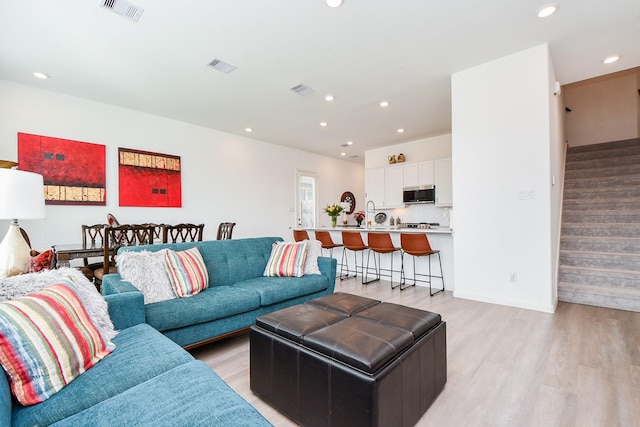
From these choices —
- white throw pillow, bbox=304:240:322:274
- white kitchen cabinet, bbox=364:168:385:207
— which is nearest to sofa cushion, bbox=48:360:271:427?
white throw pillow, bbox=304:240:322:274

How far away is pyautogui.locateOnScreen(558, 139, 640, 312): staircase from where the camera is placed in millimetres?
3420

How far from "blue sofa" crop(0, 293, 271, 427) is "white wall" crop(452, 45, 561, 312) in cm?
333

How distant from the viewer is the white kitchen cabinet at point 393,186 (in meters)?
6.88

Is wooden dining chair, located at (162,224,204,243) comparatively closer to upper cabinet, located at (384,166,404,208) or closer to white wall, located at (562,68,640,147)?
upper cabinet, located at (384,166,404,208)

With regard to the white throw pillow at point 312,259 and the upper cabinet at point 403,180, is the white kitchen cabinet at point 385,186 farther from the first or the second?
the white throw pillow at point 312,259

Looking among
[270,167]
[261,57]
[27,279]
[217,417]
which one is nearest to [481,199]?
[261,57]

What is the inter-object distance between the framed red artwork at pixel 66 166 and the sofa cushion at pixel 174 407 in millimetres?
4140

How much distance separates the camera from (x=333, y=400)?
1346 mm

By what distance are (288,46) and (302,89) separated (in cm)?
103

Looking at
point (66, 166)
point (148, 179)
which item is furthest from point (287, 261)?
point (66, 166)

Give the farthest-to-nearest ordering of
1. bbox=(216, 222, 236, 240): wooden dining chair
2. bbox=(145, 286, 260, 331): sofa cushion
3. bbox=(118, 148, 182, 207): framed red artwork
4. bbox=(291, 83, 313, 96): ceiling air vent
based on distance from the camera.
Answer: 1. bbox=(216, 222, 236, 240): wooden dining chair
2. bbox=(118, 148, 182, 207): framed red artwork
3. bbox=(291, 83, 313, 96): ceiling air vent
4. bbox=(145, 286, 260, 331): sofa cushion

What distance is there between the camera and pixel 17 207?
1583 millimetres

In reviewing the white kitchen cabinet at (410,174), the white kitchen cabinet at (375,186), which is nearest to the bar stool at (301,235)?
the white kitchen cabinet at (375,186)

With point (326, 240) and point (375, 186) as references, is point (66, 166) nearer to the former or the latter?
point (326, 240)
